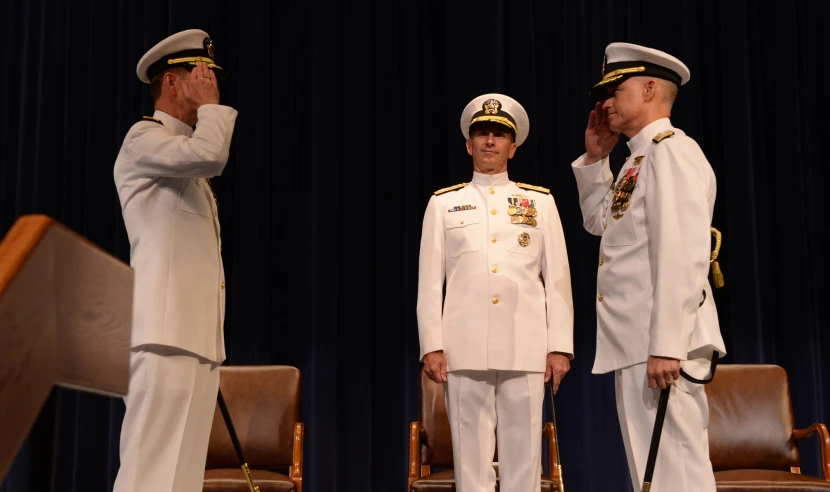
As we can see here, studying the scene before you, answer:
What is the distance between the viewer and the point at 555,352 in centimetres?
307

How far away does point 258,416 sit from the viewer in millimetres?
3430

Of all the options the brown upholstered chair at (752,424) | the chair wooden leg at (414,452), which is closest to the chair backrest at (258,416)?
the chair wooden leg at (414,452)

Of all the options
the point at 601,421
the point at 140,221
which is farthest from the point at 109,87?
the point at 601,421

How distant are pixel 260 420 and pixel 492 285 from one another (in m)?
1.15

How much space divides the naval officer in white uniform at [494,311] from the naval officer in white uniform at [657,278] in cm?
57

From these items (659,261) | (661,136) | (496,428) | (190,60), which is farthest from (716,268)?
(190,60)

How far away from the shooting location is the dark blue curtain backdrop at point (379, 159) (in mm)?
4117

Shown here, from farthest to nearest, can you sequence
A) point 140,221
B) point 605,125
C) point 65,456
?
point 65,456
point 605,125
point 140,221

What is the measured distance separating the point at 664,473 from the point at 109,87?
345cm

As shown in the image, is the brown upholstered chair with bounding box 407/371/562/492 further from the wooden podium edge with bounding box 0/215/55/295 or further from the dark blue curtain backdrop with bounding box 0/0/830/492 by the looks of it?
the wooden podium edge with bounding box 0/215/55/295

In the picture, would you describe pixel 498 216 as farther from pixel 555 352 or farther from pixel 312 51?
pixel 312 51

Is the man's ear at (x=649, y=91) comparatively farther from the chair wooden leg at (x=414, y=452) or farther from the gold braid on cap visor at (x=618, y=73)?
the chair wooden leg at (x=414, y=452)

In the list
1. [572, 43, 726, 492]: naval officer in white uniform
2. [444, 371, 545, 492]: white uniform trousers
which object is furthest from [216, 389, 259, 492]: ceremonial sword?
[572, 43, 726, 492]: naval officer in white uniform

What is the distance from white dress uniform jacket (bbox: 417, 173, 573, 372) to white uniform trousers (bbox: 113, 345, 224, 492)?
3.19 ft
